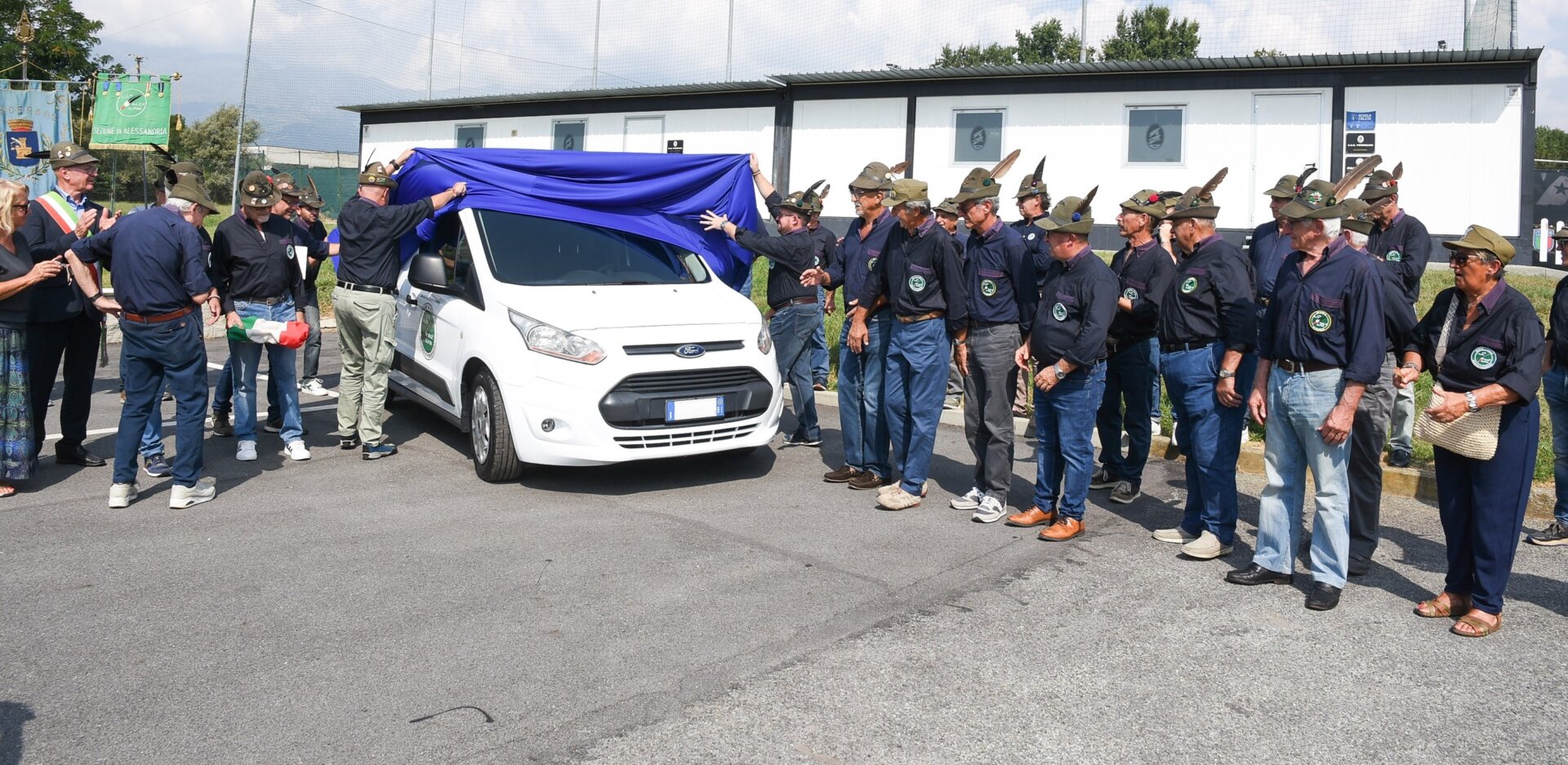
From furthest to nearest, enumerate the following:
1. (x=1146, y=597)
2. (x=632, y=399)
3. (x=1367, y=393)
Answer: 1. (x=632, y=399)
2. (x=1367, y=393)
3. (x=1146, y=597)

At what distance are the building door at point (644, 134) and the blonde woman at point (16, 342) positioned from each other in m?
22.6

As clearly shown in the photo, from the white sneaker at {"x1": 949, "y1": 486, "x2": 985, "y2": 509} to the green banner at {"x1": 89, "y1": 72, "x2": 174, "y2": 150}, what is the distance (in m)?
12.6

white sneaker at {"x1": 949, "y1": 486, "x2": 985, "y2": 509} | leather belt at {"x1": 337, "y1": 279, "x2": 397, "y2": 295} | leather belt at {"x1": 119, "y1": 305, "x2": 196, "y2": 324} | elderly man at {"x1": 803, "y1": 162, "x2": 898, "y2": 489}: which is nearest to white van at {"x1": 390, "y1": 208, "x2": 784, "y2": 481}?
leather belt at {"x1": 337, "y1": 279, "x2": 397, "y2": 295}

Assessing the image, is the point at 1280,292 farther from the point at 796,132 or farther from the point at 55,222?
the point at 796,132

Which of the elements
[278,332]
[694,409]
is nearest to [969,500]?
[694,409]

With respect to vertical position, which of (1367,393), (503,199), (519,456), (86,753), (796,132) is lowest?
(86,753)


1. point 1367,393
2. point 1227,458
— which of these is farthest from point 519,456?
point 1367,393

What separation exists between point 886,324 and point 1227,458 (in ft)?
7.34

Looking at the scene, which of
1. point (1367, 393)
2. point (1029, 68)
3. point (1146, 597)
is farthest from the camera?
point (1029, 68)

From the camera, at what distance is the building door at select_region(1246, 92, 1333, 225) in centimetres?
2130

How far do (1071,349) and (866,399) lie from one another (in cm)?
162

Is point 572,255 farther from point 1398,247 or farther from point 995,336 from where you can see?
point 1398,247

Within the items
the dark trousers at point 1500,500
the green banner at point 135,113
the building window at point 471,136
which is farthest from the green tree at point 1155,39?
the dark trousers at point 1500,500

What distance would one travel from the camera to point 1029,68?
23.4 meters
